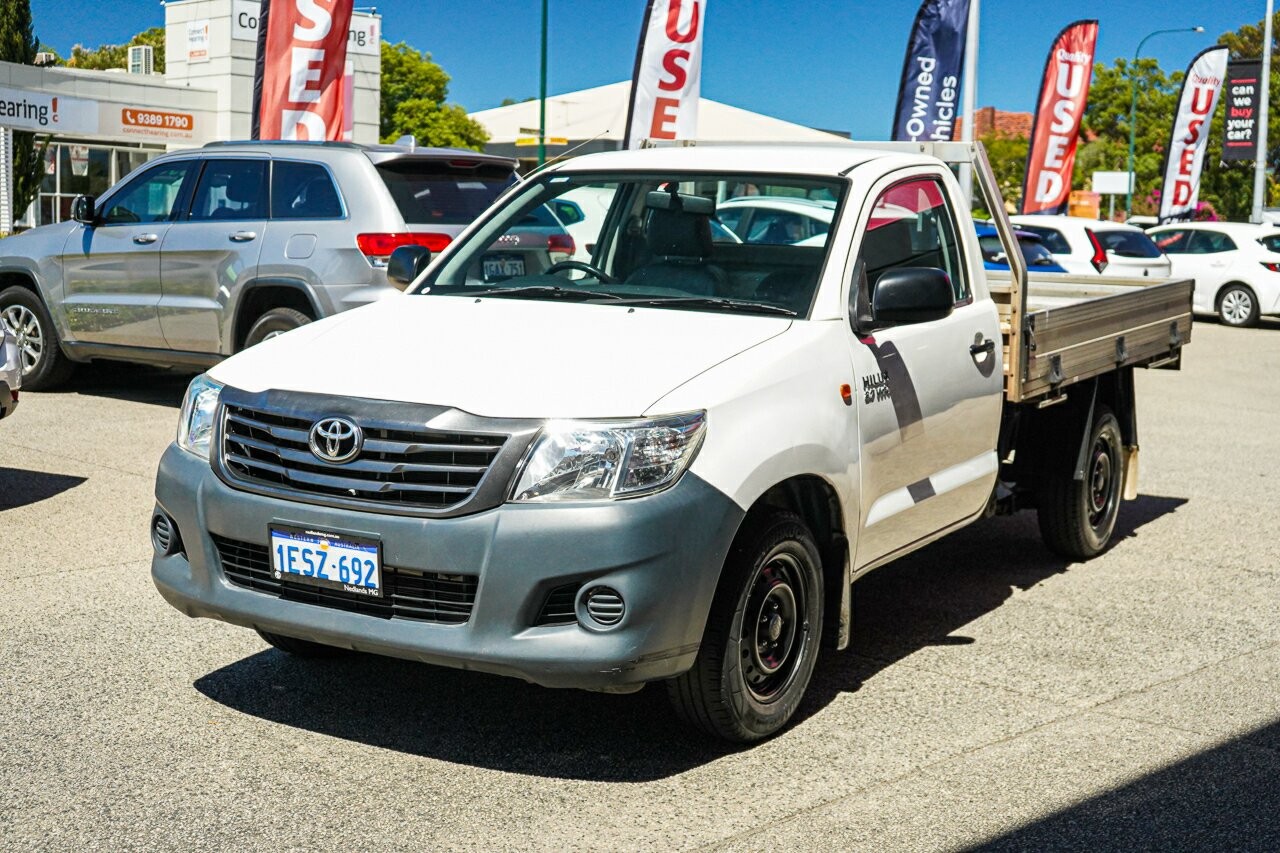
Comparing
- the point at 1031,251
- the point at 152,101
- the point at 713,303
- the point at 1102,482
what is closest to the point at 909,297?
the point at 713,303

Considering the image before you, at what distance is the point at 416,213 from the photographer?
1033 centimetres

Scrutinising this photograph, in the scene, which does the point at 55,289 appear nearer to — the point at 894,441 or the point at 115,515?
the point at 115,515

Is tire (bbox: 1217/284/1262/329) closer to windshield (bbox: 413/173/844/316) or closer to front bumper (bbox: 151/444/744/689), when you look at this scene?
windshield (bbox: 413/173/844/316)

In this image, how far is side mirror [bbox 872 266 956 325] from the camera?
5043 millimetres

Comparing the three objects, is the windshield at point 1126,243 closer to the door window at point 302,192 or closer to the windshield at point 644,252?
the door window at point 302,192

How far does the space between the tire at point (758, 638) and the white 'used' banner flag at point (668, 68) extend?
14326 mm

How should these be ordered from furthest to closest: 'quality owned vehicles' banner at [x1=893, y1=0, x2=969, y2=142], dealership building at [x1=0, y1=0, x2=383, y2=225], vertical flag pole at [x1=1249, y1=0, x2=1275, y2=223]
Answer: vertical flag pole at [x1=1249, y1=0, x2=1275, y2=223] → dealership building at [x1=0, y1=0, x2=383, y2=225] → 'quality owned vehicles' banner at [x1=893, y1=0, x2=969, y2=142]

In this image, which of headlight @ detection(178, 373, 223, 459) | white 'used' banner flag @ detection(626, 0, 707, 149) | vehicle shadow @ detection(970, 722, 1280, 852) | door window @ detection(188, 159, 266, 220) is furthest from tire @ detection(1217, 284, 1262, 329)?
headlight @ detection(178, 373, 223, 459)

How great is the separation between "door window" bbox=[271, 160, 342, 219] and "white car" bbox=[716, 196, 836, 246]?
5127 millimetres

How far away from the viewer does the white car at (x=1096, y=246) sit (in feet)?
65.0

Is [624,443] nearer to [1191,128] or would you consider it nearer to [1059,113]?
[1059,113]

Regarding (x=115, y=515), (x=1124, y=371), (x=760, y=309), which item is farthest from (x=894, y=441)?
(x=115, y=515)

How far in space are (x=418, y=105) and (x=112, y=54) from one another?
72.0ft

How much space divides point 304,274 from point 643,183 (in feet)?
16.0
